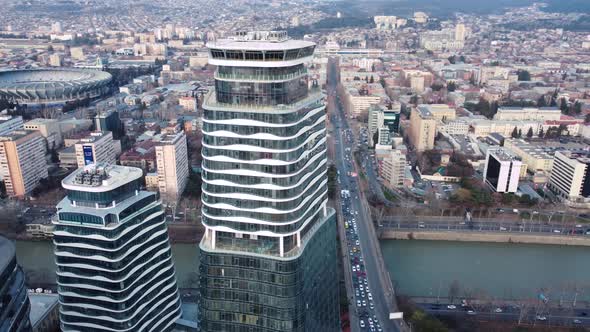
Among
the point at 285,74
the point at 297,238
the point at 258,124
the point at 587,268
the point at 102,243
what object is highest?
the point at 285,74

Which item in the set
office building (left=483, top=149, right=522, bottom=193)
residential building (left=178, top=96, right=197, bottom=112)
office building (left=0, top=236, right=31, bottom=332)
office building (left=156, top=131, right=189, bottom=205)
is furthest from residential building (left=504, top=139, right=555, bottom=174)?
office building (left=0, top=236, right=31, bottom=332)

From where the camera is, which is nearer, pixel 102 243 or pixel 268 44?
pixel 268 44

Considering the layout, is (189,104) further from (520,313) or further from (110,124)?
(520,313)

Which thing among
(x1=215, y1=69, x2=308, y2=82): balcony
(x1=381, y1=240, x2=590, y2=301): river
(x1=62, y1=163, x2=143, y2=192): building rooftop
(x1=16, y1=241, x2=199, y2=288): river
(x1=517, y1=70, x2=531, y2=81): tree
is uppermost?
(x1=215, y1=69, x2=308, y2=82): balcony

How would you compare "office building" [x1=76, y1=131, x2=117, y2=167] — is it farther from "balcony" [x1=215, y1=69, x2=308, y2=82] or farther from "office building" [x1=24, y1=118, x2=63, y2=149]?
"balcony" [x1=215, y1=69, x2=308, y2=82]

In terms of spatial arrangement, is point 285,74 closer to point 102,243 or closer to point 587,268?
point 102,243

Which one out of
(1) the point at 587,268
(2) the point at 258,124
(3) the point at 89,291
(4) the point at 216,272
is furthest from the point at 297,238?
(1) the point at 587,268

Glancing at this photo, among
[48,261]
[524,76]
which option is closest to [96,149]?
[48,261]
